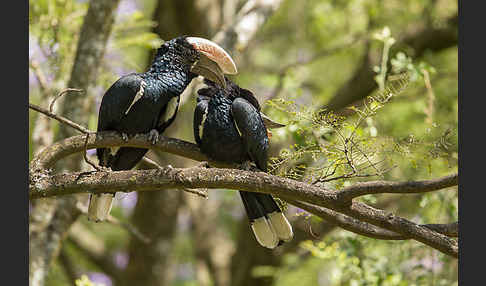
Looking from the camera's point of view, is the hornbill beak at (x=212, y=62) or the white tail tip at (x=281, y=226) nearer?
the white tail tip at (x=281, y=226)

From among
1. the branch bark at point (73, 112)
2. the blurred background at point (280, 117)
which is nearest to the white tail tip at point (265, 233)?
the blurred background at point (280, 117)

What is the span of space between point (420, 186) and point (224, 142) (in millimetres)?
1344

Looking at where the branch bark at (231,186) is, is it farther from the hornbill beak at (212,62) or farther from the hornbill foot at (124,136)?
the hornbill beak at (212,62)

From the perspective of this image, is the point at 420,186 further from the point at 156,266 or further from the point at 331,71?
the point at 331,71

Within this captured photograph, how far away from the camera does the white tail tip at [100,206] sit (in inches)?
149

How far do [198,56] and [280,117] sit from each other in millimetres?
1158

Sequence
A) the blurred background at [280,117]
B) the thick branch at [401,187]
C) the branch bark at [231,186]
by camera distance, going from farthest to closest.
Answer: the blurred background at [280,117] → the branch bark at [231,186] → the thick branch at [401,187]

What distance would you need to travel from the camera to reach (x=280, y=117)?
16.0 feet

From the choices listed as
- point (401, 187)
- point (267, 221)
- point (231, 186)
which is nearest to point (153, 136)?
point (267, 221)

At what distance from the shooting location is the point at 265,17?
18.1 feet

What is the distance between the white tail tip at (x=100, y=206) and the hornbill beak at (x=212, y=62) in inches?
38.3

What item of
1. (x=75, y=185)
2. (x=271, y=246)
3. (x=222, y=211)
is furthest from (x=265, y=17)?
(x=222, y=211)

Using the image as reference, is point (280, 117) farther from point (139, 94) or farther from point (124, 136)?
point (124, 136)

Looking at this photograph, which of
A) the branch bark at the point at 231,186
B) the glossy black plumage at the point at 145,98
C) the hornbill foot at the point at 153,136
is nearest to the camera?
the branch bark at the point at 231,186
